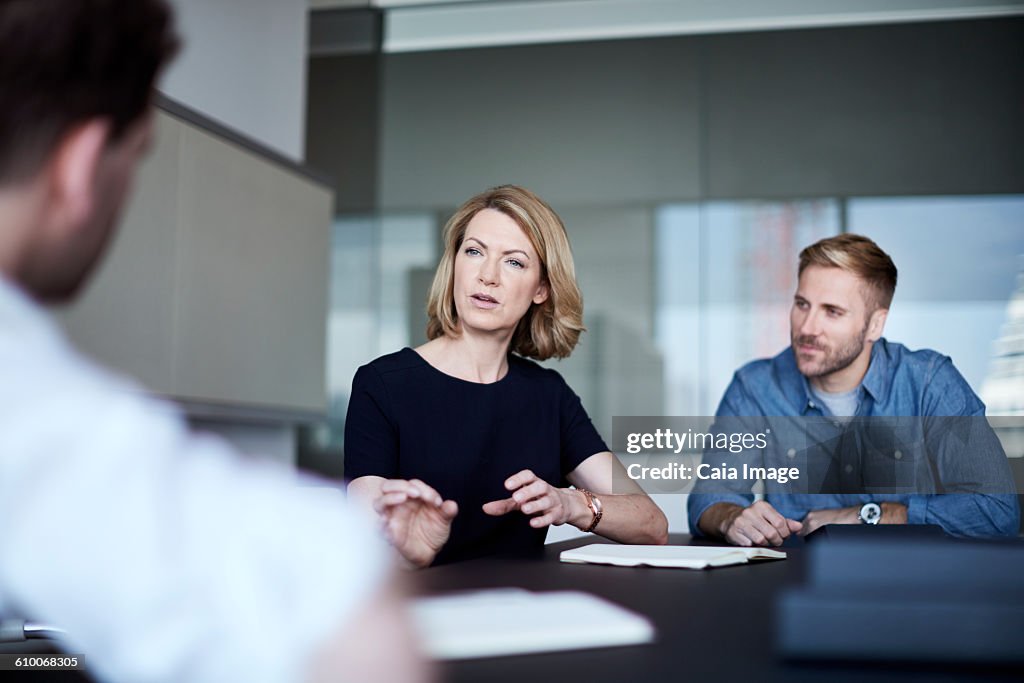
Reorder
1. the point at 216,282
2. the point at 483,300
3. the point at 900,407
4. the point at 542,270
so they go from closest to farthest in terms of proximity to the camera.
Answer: the point at 483,300 < the point at 542,270 < the point at 900,407 < the point at 216,282

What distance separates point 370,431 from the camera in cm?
212

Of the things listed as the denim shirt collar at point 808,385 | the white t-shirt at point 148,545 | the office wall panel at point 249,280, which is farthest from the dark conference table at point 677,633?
the office wall panel at point 249,280

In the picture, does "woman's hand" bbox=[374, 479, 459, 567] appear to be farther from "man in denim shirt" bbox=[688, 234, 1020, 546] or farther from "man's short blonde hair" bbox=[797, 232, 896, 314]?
"man's short blonde hair" bbox=[797, 232, 896, 314]

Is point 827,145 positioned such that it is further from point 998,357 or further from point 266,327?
point 266,327

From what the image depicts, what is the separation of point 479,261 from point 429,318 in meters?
0.22

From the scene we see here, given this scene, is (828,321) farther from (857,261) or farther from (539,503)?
(539,503)

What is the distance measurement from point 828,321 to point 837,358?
0.13 m

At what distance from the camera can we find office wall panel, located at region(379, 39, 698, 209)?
16.8ft

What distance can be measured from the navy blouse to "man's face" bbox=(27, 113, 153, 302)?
1500mm

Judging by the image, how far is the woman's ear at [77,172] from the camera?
22.2 inches

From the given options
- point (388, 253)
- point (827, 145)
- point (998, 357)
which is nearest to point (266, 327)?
point (388, 253)

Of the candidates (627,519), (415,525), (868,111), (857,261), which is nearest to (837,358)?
(857,261)

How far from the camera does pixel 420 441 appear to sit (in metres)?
2.18

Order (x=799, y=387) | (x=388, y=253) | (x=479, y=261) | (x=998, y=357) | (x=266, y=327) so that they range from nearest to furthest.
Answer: (x=479, y=261) → (x=799, y=387) → (x=266, y=327) → (x=998, y=357) → (x=388, y=253)
